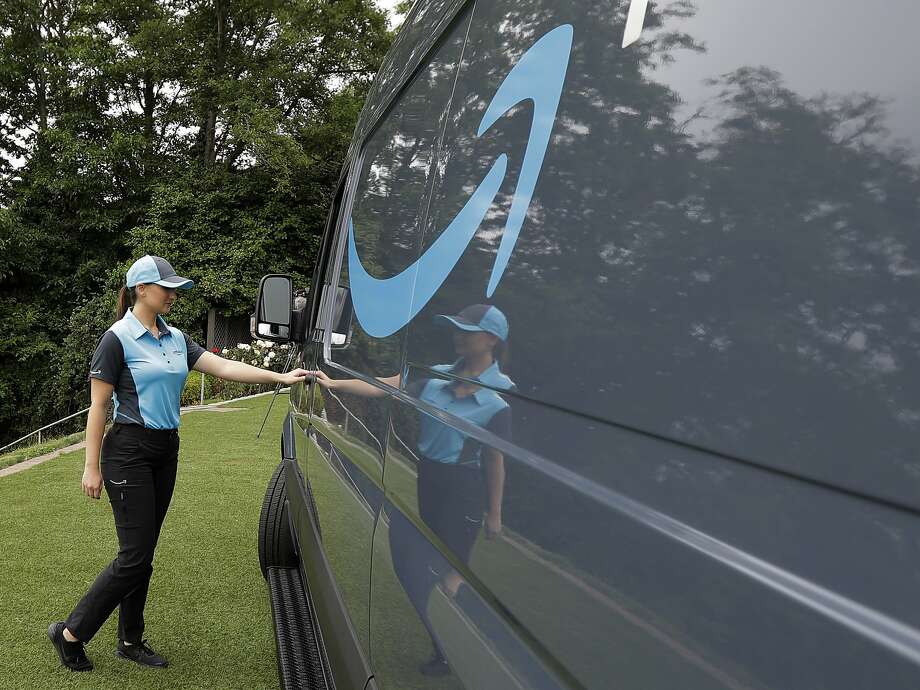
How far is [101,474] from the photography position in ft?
10.7

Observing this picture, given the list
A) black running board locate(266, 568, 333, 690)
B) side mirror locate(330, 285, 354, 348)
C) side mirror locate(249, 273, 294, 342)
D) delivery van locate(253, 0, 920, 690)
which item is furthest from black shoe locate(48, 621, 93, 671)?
delivery van locate(253, 0, 920, 690)

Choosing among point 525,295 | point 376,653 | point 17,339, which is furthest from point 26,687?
point 17,339

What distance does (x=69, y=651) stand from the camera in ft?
11.3

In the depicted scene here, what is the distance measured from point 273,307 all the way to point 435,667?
8.41 ft

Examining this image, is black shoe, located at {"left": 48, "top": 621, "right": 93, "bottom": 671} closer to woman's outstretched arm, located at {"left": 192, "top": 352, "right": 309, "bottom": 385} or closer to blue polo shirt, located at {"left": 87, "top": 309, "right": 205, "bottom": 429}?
blue polo shirt, located at {"left": 87, "top": 309, "right": 205, "bottom": 429}

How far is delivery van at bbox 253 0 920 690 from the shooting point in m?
0.61

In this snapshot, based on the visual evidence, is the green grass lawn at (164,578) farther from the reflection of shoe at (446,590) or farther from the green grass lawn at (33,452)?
the reflection of shoe at (446,590)

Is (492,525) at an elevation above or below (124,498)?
above

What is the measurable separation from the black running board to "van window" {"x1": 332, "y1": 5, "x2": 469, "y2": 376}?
120 centimetres

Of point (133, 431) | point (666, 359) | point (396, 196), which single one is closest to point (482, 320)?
point (666, 359)

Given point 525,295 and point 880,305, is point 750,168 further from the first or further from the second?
point 525,295

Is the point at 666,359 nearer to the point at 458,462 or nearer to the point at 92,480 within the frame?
the point at 458,462

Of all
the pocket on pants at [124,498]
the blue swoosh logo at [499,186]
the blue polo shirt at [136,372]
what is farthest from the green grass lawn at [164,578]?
the blue swoosh logo at [499,186]

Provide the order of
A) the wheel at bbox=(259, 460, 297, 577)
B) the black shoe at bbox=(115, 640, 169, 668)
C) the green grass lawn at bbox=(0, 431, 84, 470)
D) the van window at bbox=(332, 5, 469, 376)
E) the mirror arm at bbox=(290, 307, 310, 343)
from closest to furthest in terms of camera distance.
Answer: the van window at bbox=(332, 5, 469, 376) < the black shoe at bbox=(115, 640, 169, 668) < the mirror arm at bbox=(290, 307, 310, 343) < the wheel at bbox=(259, 460, 297, 577) < the green grass lawn at bbox=(0, 431, 84, 470)
